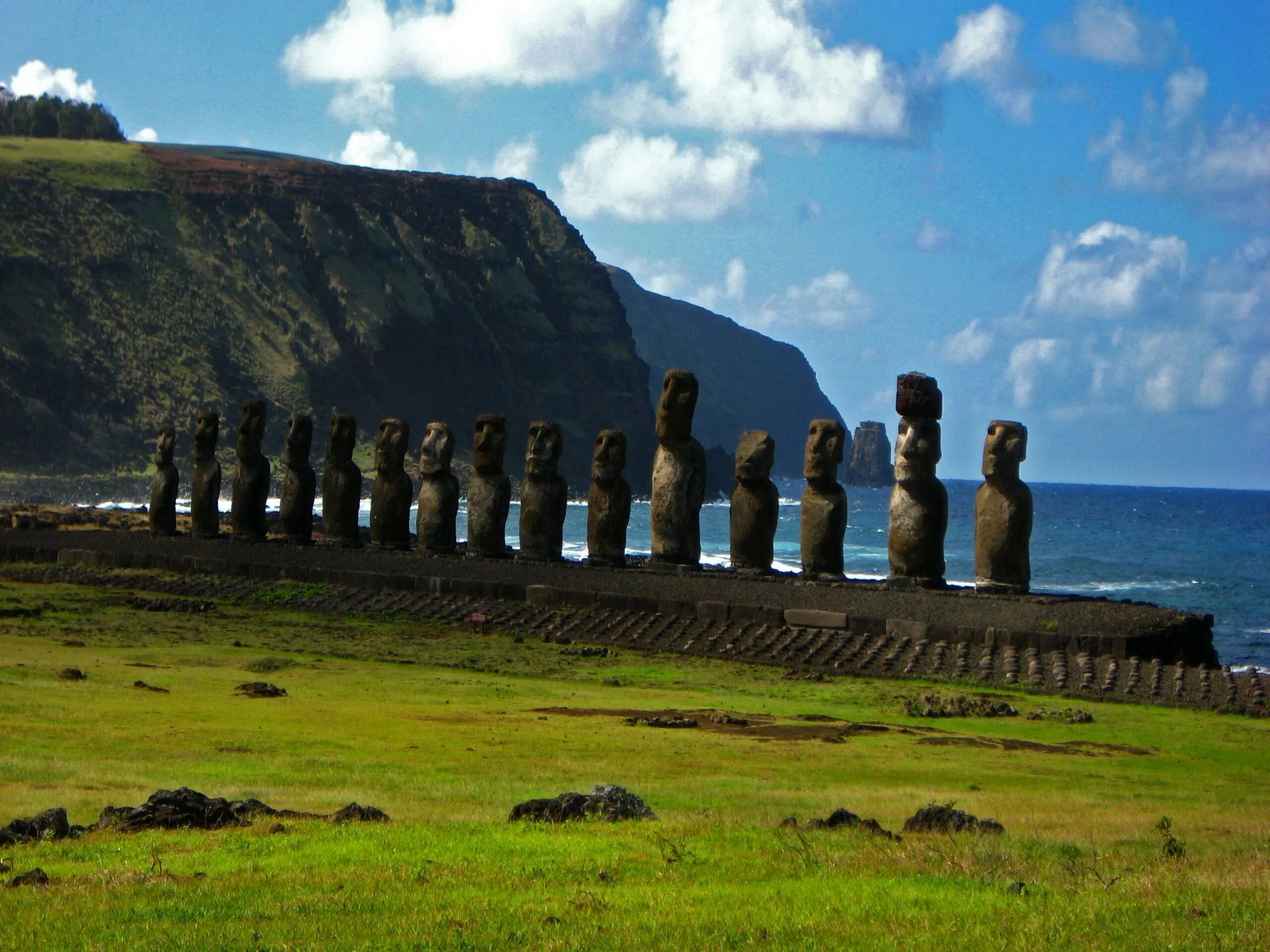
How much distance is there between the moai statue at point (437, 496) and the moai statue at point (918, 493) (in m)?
9.23

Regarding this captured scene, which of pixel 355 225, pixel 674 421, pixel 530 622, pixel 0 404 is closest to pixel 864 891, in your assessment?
pixel 530 622

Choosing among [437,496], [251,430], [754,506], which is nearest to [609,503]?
[754,506]

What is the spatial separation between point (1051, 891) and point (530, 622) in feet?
55.8

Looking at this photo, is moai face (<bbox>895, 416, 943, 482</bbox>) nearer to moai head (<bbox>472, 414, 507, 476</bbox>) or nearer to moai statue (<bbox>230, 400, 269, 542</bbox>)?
moai head (<bbox>472, 414, 507, 476</bbox>)

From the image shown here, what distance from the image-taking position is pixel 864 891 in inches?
283

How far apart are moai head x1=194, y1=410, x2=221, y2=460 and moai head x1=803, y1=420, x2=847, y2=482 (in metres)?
14.8

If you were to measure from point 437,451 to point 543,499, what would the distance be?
2.69 metres

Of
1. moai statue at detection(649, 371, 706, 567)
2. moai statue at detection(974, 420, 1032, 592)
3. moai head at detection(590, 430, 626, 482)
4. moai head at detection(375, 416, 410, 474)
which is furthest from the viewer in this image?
moai head at detection(375, 416, 410, 474)

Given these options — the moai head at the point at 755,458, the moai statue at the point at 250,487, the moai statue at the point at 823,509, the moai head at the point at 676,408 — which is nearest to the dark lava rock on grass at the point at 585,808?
the moai statue at the point at 823,509

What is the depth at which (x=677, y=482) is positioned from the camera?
2619 centimetres

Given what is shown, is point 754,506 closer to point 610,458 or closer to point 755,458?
point 755,458

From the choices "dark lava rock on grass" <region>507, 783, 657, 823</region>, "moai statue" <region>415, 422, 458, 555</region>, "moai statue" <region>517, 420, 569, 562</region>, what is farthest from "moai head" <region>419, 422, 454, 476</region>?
"dark lava rock on grass" <region>507, 783, 657, 823</region>

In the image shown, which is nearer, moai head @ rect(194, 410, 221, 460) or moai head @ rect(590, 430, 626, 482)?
moai head @ rect(590, 430, 626, 482)

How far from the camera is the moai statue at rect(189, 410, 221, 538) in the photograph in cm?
3444
